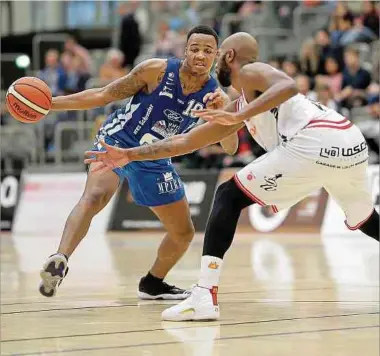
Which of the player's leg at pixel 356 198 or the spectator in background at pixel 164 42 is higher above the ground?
the spectator in background at pixel 164 42

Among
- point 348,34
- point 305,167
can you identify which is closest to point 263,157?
point 305,167

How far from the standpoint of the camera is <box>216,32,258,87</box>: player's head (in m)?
6.86

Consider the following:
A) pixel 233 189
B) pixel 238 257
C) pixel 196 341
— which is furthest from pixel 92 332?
pixel 238 257

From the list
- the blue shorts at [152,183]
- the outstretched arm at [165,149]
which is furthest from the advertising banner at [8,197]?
the outstretched arm at [165,149]

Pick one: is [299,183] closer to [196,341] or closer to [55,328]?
[196,341]

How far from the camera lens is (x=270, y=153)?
6863 mm

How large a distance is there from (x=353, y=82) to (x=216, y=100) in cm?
984

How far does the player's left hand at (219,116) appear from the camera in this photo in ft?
20.6

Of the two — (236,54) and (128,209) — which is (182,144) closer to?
(236,54)

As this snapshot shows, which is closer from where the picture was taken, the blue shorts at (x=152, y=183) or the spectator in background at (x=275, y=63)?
the blue shorts at (x=152, y=183)

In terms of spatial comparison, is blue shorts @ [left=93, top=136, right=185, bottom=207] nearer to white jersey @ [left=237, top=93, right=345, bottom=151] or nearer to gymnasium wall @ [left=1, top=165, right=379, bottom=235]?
white jersey @ [left=237, top=93, right=345, bottom=151]

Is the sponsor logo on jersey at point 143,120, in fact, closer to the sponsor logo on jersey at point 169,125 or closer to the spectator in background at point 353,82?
the sponsor logo on jersey at point 169,125

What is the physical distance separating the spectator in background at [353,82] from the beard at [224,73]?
31.9 ft

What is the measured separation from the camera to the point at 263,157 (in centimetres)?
684
